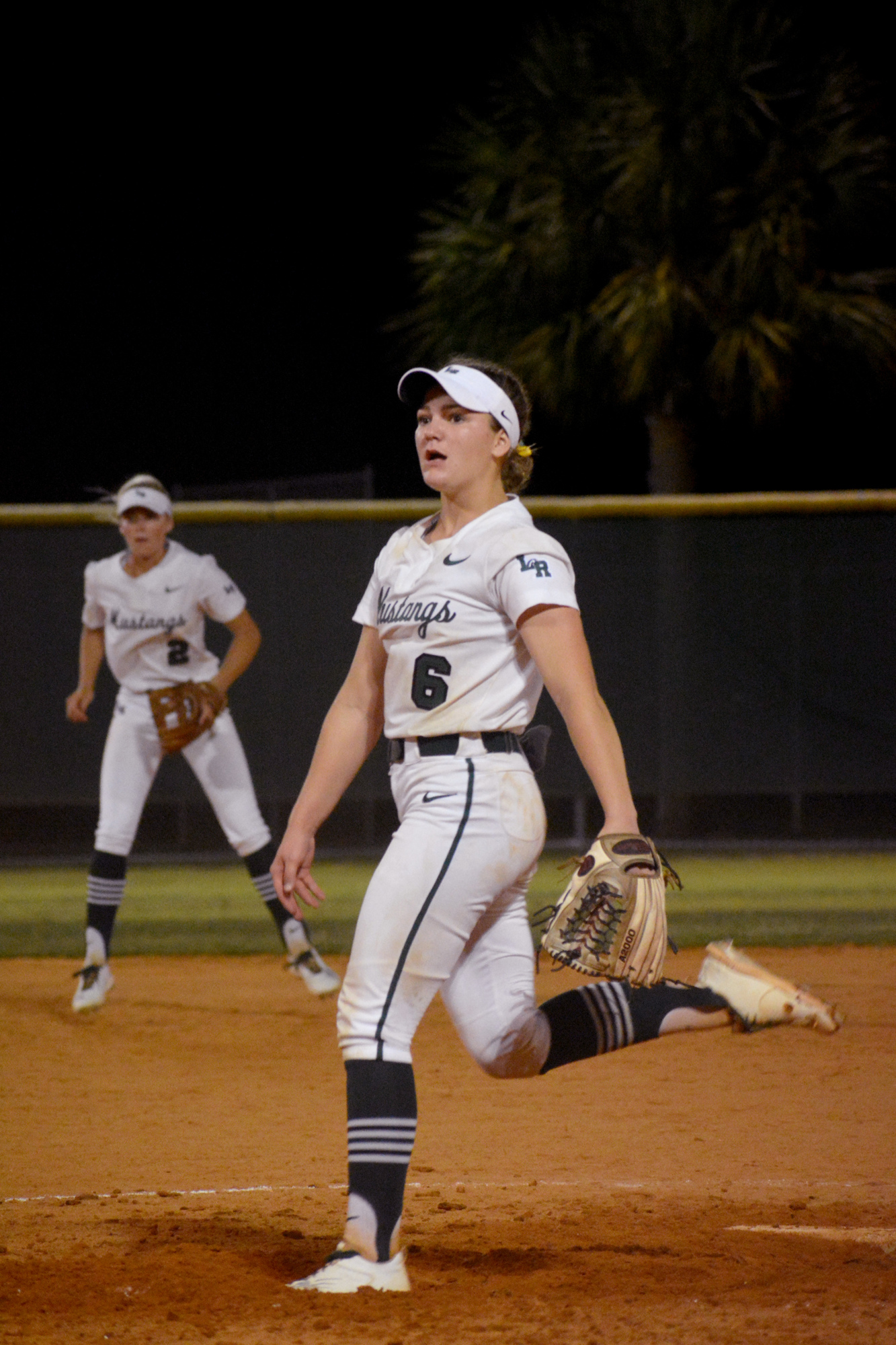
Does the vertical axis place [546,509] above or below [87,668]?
above

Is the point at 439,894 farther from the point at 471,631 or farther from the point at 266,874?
the point at 266,874

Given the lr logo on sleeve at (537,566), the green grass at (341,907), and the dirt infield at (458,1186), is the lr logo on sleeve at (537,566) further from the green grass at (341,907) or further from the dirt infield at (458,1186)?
the green grass at (341,907)

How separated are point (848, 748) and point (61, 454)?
14617 mm

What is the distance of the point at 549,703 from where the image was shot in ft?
33.4

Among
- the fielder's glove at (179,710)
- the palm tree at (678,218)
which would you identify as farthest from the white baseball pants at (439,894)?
the palm tree at (678,218)

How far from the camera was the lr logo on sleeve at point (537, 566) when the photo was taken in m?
3.48

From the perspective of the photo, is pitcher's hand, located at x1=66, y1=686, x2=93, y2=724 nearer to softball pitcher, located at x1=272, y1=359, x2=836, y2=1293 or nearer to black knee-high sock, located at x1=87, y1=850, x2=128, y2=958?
black knee-high sock, located at x1=87, y1=850, x2=128, y2=958

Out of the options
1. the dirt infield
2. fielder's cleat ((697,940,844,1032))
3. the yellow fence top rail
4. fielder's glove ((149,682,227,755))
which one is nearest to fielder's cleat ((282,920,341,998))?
the dirt infield

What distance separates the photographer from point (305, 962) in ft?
23.9

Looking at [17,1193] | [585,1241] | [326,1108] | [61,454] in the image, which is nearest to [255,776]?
[326,1108]

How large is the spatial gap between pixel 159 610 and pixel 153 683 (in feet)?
1.08

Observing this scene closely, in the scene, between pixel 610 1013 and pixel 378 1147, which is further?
pixel 610 1013

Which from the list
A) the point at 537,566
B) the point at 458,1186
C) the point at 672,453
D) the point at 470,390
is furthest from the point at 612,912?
the point at 672,453

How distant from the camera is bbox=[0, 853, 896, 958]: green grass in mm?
8719
